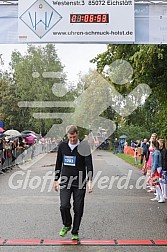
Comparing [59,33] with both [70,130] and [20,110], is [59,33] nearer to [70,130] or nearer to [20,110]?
[70,130]

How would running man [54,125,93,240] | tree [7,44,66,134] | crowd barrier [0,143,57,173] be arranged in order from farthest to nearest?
tree [7,44,66,134]
crowd barrier [0,143,57,173]
running man [54,125,93,240]

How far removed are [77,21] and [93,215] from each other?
4.06 m

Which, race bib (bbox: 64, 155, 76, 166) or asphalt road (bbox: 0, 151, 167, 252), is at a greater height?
race bib (bbox: 64, 155, 76, 166)

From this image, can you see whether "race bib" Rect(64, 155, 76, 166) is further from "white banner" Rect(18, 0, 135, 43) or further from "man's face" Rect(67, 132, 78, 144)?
"white banner" Rect(18, 0, 135, 43)

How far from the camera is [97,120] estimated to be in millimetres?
53125

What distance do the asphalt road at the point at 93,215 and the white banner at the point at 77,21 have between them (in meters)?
3.49

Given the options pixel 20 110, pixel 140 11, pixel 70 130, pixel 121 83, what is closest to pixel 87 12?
pixel 140 11

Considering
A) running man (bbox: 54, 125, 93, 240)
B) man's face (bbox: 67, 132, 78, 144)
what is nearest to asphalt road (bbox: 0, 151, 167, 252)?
running man (bbox: 54, 125, 93, 240)

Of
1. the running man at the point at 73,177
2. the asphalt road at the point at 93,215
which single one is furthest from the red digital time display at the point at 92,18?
the asphalt road at the point at 93,215

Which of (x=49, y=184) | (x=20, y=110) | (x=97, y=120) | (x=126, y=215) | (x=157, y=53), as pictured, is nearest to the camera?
(x=126, y=215)

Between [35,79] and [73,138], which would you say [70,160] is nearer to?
[73,138]

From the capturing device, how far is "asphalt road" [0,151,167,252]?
7.91 metres

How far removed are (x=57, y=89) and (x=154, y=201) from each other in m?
46.8

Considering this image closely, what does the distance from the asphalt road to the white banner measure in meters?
3.49
